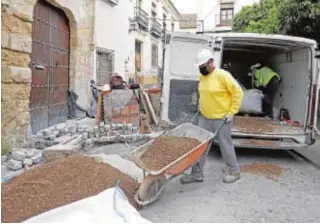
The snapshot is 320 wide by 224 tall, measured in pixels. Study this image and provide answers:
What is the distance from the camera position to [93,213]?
2.98 m

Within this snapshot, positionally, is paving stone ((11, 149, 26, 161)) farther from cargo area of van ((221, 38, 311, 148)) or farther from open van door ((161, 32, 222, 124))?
cargo area of van ((221, 38, 311, 148))

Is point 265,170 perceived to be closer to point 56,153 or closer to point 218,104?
point 218,104

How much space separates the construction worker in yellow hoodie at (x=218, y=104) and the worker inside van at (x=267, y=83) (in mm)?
3839

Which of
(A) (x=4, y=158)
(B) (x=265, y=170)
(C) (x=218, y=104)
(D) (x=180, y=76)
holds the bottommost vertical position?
(B) (x=265, y=170)

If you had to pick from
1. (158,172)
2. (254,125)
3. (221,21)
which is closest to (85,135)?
(254,125)

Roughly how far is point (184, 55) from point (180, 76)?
36 cm

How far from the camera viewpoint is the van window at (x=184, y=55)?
255 inches

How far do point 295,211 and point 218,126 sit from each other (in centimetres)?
147

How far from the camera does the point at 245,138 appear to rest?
665 cm

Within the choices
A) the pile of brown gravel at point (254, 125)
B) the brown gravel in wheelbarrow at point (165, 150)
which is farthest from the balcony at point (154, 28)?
the brown gravel in wheelbarrow at point (165, 150)

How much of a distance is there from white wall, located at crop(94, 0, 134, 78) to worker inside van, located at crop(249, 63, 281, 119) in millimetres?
5107

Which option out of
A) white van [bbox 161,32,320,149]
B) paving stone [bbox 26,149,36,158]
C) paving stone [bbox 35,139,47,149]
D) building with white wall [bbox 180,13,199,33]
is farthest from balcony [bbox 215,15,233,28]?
paving stone [bbox 26,149,36,158]

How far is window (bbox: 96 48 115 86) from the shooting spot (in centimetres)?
1245

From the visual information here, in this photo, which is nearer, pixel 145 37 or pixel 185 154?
pixel 185 154
